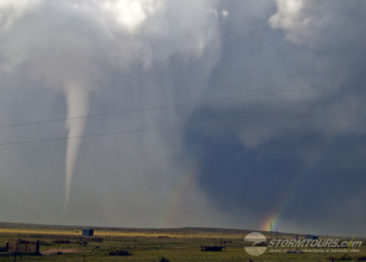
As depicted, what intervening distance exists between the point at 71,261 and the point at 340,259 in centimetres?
4062

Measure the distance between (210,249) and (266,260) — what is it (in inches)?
945

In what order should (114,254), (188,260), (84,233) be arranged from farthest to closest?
(84,233) < (114,254) < (188,260)

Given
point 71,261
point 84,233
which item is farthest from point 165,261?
point 84,233

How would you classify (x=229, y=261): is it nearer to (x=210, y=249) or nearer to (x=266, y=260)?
(x=266, y=260)

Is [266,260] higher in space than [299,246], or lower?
lower

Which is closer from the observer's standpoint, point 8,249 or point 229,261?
point 229,261

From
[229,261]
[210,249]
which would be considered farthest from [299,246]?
[229,261]

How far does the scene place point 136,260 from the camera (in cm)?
5681

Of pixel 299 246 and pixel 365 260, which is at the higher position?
pixel 299 246

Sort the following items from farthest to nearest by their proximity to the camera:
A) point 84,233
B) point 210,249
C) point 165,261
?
point 84,233 → point 210,249 → point 165,261

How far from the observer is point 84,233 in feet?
481

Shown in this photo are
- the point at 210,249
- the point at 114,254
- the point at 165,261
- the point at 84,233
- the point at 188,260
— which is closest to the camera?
the point at 165,261

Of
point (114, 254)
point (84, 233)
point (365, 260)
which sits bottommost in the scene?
point (365, 260)

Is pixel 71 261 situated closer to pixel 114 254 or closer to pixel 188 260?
pixel 114 254
